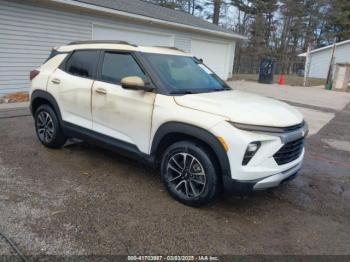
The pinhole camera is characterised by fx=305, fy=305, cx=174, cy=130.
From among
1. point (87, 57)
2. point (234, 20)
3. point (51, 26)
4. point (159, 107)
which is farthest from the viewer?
point (234, 20)

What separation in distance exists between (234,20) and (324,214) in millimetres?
35652

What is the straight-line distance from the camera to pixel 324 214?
3.53 meters

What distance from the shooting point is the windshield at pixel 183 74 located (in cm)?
369

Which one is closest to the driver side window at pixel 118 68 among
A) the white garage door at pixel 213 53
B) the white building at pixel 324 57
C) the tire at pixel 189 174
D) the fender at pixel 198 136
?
the fender at pixel 198 136

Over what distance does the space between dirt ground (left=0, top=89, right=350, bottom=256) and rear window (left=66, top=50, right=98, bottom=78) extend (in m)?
1.32

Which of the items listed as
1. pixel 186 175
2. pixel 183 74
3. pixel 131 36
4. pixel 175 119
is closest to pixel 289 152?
pixel 186 175

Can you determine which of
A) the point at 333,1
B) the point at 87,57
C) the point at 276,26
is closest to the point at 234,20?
the point at 276,26

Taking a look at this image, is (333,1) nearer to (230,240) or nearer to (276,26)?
(276,26)

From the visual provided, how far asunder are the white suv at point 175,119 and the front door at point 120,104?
1cm

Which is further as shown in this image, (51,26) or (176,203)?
(51,26)

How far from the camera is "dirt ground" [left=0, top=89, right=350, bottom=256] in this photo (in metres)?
2.76

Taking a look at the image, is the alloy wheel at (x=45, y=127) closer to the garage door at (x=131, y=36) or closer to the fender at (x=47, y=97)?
the fender at (x=47, y=97)

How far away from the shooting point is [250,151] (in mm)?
2934

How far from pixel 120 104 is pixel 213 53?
1504cm
